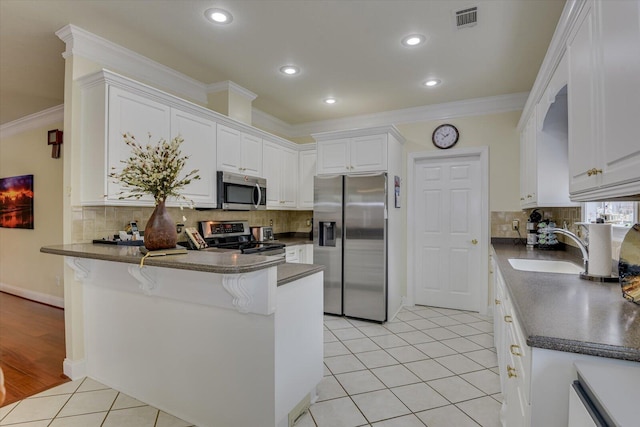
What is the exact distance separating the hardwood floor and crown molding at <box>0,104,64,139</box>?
2544mm

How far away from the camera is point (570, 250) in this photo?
3055 mm

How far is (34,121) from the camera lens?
15.7 feet

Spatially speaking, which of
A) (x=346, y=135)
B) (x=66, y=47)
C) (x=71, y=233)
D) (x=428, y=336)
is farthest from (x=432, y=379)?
(x=66, y=47)

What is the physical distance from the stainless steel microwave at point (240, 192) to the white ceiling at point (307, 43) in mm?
1031

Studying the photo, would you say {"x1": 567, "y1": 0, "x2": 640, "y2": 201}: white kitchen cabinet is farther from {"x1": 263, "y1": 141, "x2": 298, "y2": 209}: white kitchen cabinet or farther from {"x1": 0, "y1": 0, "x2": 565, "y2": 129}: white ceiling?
{"x1": 263, "y1": 141, "x2": 298, "y2": 209}: white kitchen cabinet

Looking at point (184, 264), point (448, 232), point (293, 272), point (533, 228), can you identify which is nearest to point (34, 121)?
point (184, 264)

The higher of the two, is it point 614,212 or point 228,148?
point 228,148

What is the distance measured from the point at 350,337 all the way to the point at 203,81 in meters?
3.14

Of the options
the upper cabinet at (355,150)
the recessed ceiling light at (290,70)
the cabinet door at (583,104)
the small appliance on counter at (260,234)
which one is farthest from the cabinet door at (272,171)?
the cabinet door at (583,104)

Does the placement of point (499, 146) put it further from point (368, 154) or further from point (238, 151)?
point (238, 151)

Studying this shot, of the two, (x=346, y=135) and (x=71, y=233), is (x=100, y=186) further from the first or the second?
(x=346, y=135)

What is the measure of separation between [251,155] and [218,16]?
5.59ft

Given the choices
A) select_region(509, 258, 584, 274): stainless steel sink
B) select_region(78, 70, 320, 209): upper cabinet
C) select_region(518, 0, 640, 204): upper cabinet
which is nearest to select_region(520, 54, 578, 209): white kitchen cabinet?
select_region(518, 0, 640, 204): upper cabinet

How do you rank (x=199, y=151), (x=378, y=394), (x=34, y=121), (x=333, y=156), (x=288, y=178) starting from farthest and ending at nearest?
(x=34, y=121)
(x=288, y=178)
(x=333, y=156)
(x=199, y=151)
(x=378, y=394)
